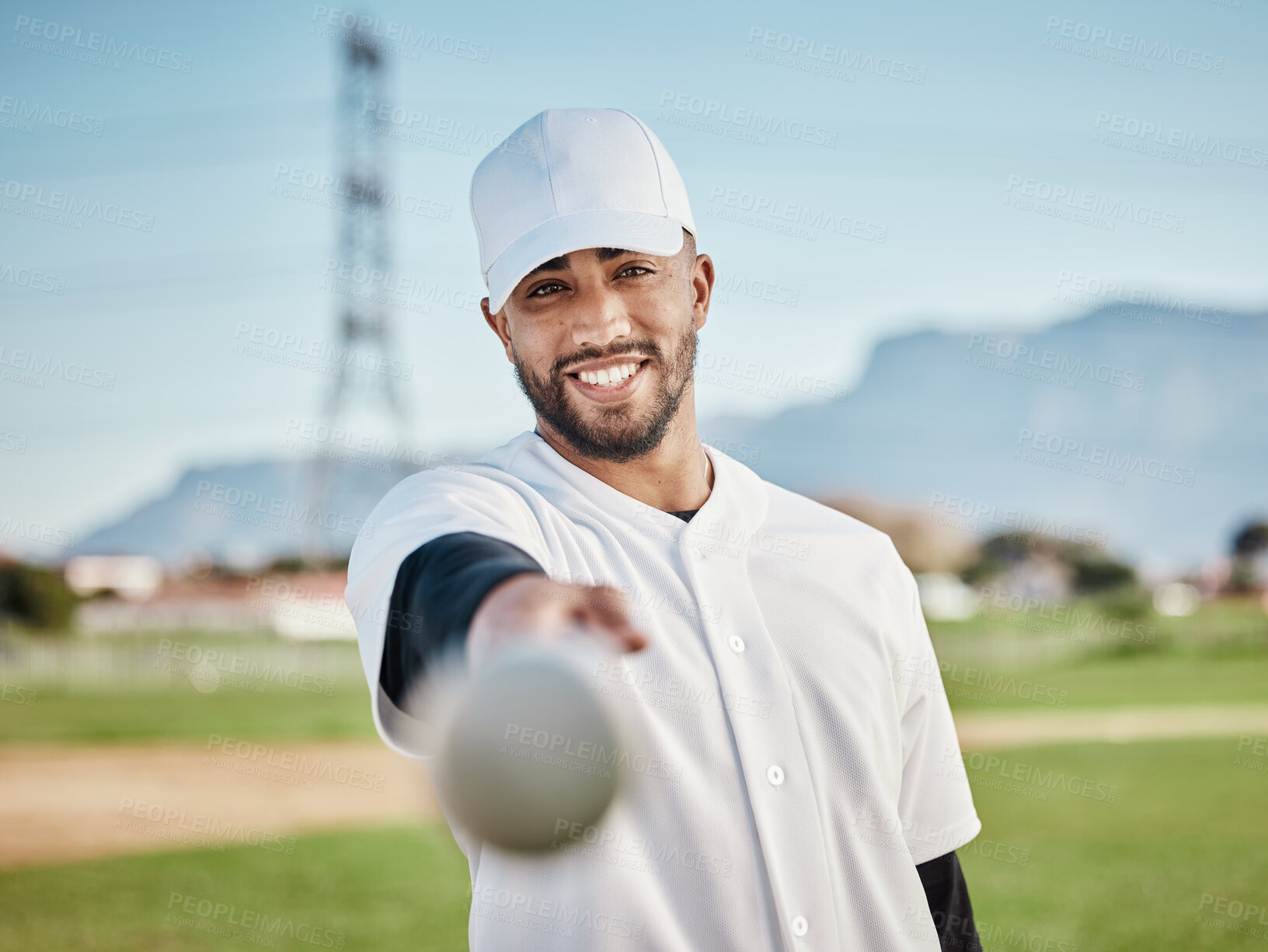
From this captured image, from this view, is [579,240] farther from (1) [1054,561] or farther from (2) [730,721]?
(1) [1054,561]

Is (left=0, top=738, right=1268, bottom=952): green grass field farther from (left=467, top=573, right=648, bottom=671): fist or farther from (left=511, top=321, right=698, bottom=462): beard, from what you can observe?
(left=467, top=573, right=648, bottom=671): fist

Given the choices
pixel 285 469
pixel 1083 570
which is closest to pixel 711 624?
pixel 1083 570

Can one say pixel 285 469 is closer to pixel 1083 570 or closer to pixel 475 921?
pixel 1083 570

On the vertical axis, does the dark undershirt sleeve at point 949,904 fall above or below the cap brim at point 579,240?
below

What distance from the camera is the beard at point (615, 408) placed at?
189 cm

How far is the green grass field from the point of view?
905 centimetres

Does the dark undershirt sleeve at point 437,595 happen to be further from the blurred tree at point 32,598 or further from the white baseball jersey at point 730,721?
the blurred tree at point 32,598

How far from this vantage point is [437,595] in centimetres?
114

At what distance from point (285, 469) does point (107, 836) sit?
163548 mm

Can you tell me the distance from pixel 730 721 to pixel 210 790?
14889 millimetres

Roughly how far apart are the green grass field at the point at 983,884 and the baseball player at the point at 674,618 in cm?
691

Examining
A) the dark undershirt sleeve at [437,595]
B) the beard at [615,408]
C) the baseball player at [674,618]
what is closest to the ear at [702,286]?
the baseball player at [674,618]

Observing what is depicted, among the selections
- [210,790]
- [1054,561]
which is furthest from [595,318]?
[1054,561]

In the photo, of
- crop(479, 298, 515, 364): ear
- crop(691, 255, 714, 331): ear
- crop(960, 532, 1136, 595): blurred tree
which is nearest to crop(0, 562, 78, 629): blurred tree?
crop(479, 298, 515, 364): ear
